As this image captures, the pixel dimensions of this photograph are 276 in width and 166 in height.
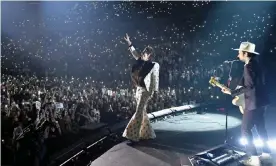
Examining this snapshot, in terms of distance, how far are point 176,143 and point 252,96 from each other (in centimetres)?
185

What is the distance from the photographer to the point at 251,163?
3.68 meters

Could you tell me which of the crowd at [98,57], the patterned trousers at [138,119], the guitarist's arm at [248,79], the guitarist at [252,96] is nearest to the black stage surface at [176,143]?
the patterned trousers at [138,119]

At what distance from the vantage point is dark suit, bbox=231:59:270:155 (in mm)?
3682

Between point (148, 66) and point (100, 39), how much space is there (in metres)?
7.31

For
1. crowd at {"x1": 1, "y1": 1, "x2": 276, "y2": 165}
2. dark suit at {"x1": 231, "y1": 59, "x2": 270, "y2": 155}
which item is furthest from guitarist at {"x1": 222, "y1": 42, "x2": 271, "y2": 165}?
crowd at {"x1": 1, "y1": 1, "x2": 276, "y2": 165}

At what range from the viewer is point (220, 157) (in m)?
3.77

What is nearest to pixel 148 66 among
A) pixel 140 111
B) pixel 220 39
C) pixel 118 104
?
pixel 140 111

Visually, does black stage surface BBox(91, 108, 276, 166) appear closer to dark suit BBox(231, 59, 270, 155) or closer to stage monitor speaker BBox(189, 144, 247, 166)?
stage monitor speaker BBox(189, 144, 247, 166)

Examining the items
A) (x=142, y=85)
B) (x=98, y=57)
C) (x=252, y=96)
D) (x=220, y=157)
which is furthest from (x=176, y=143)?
(x=98, y=57)

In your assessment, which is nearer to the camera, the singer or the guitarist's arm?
the guitarist's arm

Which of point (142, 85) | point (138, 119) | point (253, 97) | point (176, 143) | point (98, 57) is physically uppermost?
point (98, 57)

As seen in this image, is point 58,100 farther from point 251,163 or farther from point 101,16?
point 251,163

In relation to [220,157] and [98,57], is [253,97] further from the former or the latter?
[98,57]

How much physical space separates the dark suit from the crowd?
3693 mm
